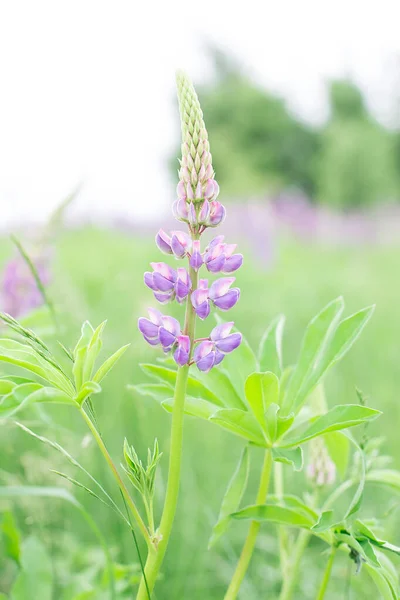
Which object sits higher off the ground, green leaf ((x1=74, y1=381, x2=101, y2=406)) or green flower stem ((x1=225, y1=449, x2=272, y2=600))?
green leaf ((x1=74, y1=381, x2=101, y2=406))

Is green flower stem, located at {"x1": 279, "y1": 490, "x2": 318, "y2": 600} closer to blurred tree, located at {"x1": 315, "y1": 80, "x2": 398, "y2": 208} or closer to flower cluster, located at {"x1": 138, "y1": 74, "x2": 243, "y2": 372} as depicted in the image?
flower cluster, located at {"x1": 138, "y1": 74, "x2": 243, "y2": 372}

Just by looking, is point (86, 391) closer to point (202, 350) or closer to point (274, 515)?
point (202, 350)

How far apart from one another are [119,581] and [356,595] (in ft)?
2.37

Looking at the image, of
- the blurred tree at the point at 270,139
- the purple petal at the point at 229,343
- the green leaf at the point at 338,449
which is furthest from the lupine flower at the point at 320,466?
the blurred tree at the point at 270,139

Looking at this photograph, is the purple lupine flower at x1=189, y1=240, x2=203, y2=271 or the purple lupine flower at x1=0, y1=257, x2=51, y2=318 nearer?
the purple lupine flower at x1=189, y1=240, x2=203, y2=271

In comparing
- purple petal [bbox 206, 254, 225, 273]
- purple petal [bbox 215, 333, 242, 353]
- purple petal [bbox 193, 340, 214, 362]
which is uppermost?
purple petal [bbox 206, 254, 225, 273]

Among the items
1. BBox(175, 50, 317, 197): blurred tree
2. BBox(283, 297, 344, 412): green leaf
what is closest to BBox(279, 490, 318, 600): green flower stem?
BBox(283, 297, 344, 412): green leaf

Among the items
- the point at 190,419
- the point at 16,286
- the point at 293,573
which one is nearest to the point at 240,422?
the point at 293,573

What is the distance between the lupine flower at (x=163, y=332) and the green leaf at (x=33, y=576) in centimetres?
50

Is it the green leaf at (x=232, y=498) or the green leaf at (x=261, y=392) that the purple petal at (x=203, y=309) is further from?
the green leaf at (x=232, y=498)

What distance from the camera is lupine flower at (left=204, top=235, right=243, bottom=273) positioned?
28.1 inches

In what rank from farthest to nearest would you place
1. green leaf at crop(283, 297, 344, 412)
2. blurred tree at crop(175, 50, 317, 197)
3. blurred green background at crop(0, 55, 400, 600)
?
blurred tree at crop(175, 50, 317, 197), blurred green background at crop(0, 55, 400, 600), green leaf at crop(283, 297, 344, 412)

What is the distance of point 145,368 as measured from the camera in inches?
33.0

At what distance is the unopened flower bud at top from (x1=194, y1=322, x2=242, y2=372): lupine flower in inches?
5.8
